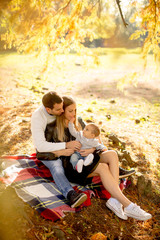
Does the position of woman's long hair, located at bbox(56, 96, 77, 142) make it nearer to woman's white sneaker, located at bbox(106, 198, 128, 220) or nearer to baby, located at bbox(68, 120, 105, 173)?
baby, located at bbox(68, 120, 105, 173)

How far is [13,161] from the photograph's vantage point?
119 inches

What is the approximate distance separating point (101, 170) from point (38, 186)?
0.85 metres

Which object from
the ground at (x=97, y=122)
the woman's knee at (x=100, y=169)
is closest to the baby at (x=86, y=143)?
the woman's knee at (x=100, y=169)

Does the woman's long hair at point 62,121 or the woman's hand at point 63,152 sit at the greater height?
the woman's long hair at point 62,121

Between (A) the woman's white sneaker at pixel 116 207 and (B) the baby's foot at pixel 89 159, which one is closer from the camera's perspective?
(A) the woman's white sneaker at pixel 116 207

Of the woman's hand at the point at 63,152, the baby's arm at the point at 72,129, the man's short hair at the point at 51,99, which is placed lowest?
the woman's hand at the point at 63,152

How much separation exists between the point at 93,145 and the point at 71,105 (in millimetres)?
649

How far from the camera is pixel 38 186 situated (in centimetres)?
259

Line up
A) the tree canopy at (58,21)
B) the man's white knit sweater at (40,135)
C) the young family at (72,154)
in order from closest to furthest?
the young family at (72,154) → the man's white knit sweater at (40,135) → the tree canopy at (58,21)

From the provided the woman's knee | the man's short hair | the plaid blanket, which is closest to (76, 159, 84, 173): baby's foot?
the woman's knee

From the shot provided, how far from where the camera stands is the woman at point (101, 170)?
2.39 m

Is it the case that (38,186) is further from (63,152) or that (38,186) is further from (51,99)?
(51,99)

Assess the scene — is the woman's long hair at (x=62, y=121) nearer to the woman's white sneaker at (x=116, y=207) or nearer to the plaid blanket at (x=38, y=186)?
the plaid blanket at (x=38, y=186)

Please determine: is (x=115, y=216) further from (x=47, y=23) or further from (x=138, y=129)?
(x=47, y=23)
